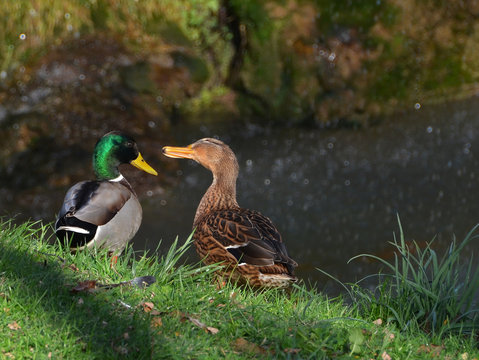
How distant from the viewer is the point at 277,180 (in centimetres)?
949

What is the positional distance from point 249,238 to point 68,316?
154cm

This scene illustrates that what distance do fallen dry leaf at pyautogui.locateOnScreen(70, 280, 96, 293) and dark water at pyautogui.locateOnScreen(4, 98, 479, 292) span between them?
3.30m

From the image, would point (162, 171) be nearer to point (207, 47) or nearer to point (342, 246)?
point (207, 47)

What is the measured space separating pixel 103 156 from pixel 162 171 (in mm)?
3732

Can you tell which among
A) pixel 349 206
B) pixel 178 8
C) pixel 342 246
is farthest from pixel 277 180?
pixel 178 8

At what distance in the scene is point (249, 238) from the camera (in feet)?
15.7

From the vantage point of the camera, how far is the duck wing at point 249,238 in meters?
4.72

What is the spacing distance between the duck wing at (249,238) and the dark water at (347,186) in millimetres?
2126

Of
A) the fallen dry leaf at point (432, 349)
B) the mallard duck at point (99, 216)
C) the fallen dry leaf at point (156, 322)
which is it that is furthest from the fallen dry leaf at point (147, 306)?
the fallen dry leaf at point (432, 349)

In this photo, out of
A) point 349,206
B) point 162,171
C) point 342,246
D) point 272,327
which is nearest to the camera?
point 272,327

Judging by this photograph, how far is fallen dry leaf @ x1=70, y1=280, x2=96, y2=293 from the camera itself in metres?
3.79

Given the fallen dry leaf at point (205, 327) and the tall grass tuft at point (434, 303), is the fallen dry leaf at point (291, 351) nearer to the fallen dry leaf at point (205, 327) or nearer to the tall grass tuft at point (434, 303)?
the fallen dry leaf at point (205, 327)

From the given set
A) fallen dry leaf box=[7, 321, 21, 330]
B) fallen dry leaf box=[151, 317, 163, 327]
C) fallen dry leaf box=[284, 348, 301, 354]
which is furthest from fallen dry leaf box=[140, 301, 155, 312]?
fallen dry leaf box=[284, 348, 301, 354]

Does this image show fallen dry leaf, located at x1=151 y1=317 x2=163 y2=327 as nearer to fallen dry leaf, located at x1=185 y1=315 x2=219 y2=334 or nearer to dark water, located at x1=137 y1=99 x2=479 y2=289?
fallen dry leaf, located at x1=185 y1=315 x2=219 y2=334
